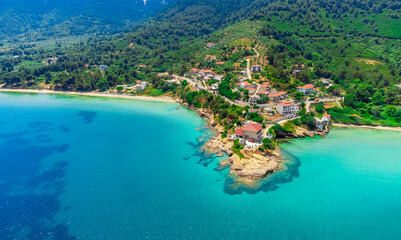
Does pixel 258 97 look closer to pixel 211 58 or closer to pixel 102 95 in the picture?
pixel 211 58

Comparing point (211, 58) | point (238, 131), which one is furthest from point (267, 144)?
point (211, 58)

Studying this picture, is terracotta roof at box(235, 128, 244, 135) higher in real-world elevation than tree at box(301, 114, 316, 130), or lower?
lower

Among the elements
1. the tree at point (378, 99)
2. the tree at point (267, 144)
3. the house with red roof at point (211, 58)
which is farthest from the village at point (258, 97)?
the tree at point (378, 99)

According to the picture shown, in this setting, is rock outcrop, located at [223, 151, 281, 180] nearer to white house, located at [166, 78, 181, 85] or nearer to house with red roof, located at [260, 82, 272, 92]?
house with red roof, located at [260, 82, 272, 92]

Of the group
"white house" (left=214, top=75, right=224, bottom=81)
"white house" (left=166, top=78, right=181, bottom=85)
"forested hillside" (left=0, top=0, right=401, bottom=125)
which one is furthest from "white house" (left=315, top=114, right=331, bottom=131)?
"white house" (left=166, top=78, right=181, bottom=85)

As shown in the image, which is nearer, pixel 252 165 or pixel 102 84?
pixel 252 165

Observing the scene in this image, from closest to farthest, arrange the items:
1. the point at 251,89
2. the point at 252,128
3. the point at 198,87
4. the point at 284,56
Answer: the point at 252,128 → the point at 251,89 → the point at 198,87 → the point at 284,56

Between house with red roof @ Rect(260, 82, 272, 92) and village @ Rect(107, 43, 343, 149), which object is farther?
house with red roof @ Rect(260, 82, 272, 92)

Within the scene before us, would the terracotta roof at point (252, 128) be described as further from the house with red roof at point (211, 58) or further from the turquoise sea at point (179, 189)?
the house with red roof at point (211, 58)
